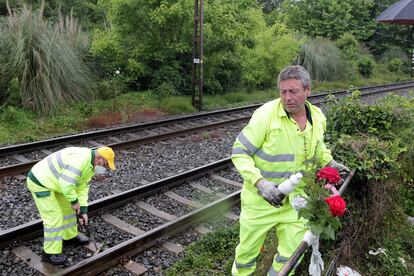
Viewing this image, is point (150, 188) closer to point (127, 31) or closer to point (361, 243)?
point (361, 243)

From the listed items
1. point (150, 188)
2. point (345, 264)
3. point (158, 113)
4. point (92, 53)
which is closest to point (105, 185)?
point (150, 188)

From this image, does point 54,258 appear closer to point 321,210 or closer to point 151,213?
point 151,213

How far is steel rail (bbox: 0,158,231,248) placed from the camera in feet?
16.3

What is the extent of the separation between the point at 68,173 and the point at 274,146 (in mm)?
2355

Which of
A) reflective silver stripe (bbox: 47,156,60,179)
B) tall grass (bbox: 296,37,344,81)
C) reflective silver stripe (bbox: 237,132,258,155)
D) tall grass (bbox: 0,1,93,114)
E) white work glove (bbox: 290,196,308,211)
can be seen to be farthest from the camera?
tall grass (bbox: 296,37,344,81)

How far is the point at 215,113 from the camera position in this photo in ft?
42.0

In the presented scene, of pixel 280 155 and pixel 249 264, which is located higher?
pixel 280 155

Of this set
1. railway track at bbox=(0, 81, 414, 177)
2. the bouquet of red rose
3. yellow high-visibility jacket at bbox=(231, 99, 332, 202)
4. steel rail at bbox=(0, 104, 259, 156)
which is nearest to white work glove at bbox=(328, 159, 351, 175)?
yellow high-visibility jacket at bbox=(231, 99, 332, 202)

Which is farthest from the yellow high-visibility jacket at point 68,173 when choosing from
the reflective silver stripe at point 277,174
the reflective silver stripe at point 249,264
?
the reflective silver stripe at point 277,174

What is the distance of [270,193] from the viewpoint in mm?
3059

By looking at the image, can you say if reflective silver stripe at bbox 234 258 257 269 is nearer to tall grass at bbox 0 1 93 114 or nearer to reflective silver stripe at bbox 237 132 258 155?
reflective silver stripe at bbox 237 132 258 155

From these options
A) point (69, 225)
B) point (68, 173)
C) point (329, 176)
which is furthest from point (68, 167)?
point (329, 176)

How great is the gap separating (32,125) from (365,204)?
8494 mm

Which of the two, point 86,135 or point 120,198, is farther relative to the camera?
point 86,135
